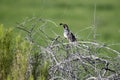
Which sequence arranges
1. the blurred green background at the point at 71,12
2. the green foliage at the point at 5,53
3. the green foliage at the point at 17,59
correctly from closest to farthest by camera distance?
the green foliage at the point at 17,59
the green foliage at the point at 5,53
the blurred green background at the point at 71,12

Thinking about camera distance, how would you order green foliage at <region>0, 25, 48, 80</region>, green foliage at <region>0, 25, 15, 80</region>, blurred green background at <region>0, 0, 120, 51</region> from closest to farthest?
green foliage at <region>0, 25, 48, 80</region>
green foliage at <region>0, 25, 15, 80</region>
blurred green background at <region>0, 0, 120, 51</region>

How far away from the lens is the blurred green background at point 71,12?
50.7 ft

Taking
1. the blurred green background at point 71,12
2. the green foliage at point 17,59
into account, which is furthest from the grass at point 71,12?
the green foliage at point 17,59

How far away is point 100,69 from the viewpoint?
612cm

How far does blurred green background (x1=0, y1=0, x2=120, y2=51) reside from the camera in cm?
1546

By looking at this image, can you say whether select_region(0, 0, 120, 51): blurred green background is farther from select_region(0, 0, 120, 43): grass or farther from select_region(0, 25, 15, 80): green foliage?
select_region(0, 25, 15, 80): green foliage

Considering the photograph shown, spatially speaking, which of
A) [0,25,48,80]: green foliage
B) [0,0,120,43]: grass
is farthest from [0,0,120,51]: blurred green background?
[0,25,48,80]: green foliage

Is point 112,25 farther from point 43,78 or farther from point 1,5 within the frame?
point 43,78

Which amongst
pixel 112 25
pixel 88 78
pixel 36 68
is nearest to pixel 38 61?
pixel 36 68

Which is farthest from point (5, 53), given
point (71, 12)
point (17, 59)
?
point (71, 12)

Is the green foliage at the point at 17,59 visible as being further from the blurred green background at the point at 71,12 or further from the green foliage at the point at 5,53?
the blurred green background at the point at 71,12

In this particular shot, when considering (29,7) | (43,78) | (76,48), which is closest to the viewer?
(43,78)

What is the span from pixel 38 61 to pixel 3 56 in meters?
0.30

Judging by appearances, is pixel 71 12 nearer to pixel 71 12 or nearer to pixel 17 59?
pixel 71 12
